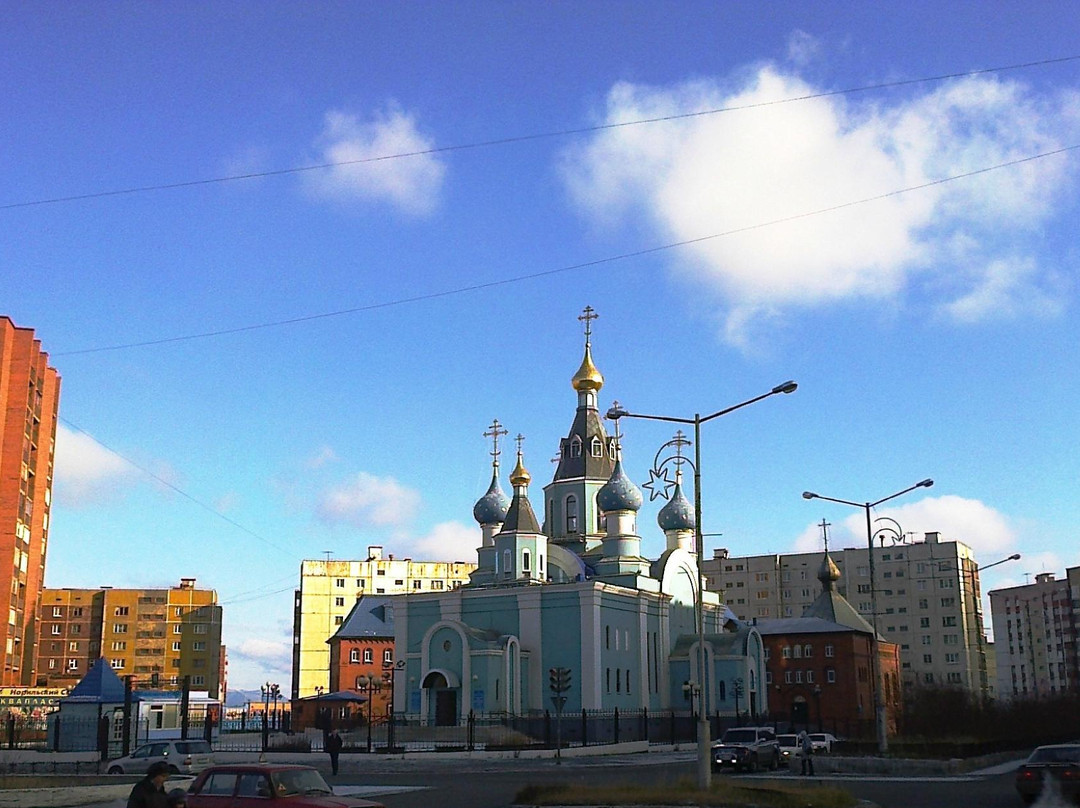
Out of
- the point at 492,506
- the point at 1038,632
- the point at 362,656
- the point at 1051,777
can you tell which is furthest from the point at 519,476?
the point at 1038,632

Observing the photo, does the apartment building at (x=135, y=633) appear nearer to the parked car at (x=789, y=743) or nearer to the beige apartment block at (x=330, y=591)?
the beige apartment block at (x=330, y=591)

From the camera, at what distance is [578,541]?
62.9 meters

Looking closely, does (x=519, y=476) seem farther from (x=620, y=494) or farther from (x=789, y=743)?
(x=789, y=743)

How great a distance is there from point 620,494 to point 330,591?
64.1 m

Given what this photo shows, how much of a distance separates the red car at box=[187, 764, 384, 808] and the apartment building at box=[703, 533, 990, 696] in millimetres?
→ 93630

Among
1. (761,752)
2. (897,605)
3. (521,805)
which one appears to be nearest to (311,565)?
(897,605)

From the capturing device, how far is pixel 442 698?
52.9 metres

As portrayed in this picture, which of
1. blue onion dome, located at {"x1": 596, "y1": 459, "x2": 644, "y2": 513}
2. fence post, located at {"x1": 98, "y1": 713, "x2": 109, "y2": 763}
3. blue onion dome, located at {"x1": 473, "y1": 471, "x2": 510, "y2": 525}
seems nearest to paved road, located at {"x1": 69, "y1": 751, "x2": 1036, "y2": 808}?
fence post, located at {"x1": 98, "y1": 713, "x2": 109, "y2": 763}

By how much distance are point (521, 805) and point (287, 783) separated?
6.38 meters

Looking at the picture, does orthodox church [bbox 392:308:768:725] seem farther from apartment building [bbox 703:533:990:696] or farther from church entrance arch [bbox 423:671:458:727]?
apartment building [bbox 703:533:990:696]

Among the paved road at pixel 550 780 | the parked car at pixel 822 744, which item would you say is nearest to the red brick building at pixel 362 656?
the paved road at pixel 550 780

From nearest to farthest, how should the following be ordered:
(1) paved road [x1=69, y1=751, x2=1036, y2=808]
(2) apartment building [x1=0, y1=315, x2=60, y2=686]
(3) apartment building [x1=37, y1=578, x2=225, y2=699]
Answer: (1) paved road [x1=69, y1=751, x2=1036, y2=808]
(2) apartment building [x1=0, y1=315, x2=60, y2=686]
(3) apartment building [x1=37, y1=578, x2=225, y2=699]

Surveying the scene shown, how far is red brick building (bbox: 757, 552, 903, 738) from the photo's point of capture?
2717 inches

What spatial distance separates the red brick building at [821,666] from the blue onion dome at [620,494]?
1752 centimetres
